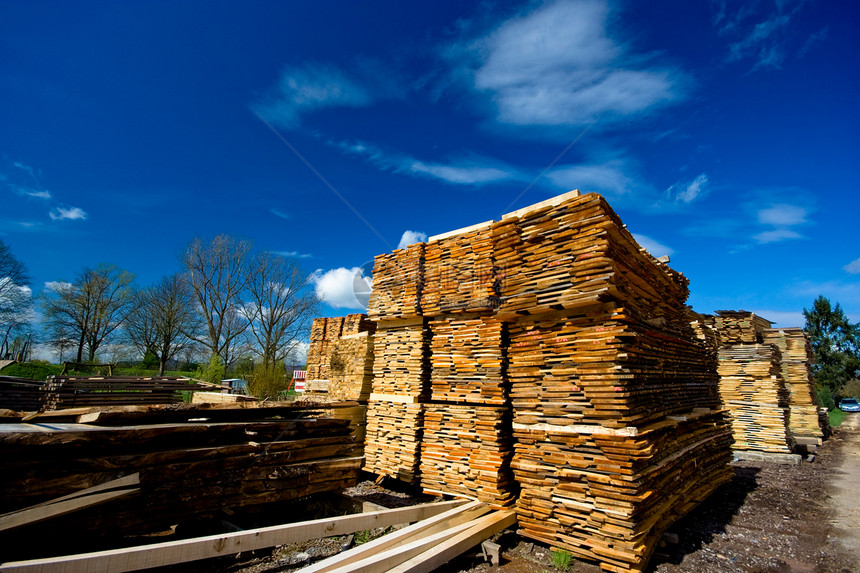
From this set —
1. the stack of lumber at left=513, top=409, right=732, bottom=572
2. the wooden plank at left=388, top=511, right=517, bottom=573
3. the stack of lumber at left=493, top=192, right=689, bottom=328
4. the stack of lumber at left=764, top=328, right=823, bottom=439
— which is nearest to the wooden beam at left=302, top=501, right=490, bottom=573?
the wooden plank at left=388, top=511, right=517, bottom=573

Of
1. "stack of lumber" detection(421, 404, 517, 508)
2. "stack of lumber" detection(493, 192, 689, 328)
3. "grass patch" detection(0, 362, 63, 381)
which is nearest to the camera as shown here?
"stack of lumber" detection(493, 192, 689, 328)

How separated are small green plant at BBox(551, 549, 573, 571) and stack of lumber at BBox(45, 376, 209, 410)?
11645mm

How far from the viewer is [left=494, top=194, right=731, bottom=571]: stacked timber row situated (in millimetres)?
5168

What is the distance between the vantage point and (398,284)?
8.98 m

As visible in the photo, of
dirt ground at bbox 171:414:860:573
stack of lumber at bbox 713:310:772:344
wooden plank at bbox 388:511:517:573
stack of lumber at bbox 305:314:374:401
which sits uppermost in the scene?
stack of lumber at bbox 713:310:772:344

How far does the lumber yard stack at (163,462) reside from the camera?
11.3ft

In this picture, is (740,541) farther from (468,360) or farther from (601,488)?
(468,360)

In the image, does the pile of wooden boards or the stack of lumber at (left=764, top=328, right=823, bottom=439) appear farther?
the stack of lumber at (left=764, top=328, right=823, bottom=439)

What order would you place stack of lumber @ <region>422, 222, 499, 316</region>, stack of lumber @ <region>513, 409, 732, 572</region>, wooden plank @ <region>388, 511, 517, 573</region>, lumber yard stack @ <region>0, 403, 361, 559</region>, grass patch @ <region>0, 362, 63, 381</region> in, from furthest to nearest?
grass patch @ <region>0, 362, 63, 381</region> → stack of lumber @ <region>422, 222, 499, 316</region> → stack of lumber @ <region>513, 409, 732, 572</region> → wooden plank @ <region>388, 511, 517, 573</region> → lumber yard stack @ <region>0, 403, 361, 559</region>

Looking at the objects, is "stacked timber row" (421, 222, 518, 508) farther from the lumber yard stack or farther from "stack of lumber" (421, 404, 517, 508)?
the lumber yard stack

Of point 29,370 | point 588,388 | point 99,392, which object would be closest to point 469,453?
point 588,388

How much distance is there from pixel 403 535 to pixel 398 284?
518cm

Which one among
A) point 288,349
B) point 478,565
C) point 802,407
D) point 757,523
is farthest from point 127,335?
point 802,407

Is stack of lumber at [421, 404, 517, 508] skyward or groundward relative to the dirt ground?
skyward
